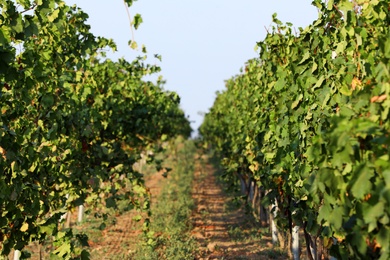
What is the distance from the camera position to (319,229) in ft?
21.0

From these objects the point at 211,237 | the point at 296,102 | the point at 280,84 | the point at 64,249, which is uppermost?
the point at 280,84

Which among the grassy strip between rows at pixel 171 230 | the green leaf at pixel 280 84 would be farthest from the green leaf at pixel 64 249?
the grassy strip between rows at pixel 171 230

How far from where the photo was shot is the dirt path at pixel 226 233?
12.4 metres

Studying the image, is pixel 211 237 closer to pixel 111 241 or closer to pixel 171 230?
pixel 171 230

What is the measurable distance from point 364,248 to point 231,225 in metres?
13.2

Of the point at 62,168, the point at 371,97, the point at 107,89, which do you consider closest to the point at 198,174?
the point at 107,89

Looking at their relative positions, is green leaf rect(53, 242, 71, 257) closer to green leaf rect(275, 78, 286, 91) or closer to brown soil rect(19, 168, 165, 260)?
green leaf rect(275, 78, 286, 91)

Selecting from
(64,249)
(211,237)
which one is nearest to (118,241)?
(211,237)

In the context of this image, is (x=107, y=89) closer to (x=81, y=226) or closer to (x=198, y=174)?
(x=81, y=226)

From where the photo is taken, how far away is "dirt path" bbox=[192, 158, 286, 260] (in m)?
12.4

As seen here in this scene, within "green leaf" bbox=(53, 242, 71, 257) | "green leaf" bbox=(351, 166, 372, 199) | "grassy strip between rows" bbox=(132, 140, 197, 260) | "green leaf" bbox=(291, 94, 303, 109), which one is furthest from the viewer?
"grassy strip between rows" bbox=(132, 140, 197, 260)

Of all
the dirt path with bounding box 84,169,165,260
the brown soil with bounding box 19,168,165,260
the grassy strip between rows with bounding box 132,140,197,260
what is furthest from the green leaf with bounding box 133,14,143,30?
the brown soil with bounding box 19,168,165,260

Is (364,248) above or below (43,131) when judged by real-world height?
below

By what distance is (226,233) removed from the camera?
611 inches
